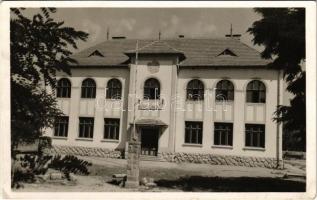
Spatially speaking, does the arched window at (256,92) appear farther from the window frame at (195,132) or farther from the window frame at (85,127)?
the window frame at (85,127)

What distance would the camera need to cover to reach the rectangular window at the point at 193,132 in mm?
10523

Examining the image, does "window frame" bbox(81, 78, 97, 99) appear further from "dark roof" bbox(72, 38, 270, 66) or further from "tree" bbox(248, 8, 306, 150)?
"tree" bbox(248, 8, 306, 150)

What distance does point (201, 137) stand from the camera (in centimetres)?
1090

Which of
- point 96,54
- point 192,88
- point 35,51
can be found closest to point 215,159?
point 192,88

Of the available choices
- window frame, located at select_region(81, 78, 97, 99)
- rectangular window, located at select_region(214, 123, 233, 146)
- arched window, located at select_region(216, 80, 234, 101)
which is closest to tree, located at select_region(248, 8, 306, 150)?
arched window, located at select_region(216, 80, 234, 101)

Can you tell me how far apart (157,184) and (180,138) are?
14.8 ft

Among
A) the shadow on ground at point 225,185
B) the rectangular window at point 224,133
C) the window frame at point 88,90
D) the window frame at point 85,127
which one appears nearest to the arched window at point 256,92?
the rectangular window at point 224,133

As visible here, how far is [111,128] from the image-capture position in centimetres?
1009

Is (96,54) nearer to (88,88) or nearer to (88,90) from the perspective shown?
(88,88)

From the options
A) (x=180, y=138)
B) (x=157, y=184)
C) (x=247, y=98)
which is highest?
(x=247, y=98)

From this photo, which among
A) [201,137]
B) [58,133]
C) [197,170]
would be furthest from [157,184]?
[201,137]

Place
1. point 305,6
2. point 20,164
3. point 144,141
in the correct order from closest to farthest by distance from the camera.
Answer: point 20,164, point 305,6, point 144,141

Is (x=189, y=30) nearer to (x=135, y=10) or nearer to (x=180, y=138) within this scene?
(x=135, y=10)

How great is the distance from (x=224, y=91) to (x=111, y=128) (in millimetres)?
3497
